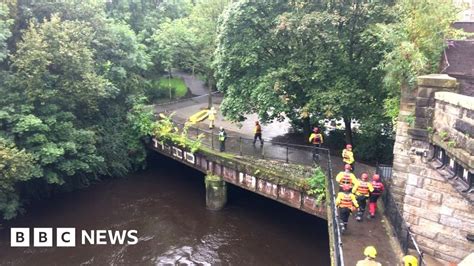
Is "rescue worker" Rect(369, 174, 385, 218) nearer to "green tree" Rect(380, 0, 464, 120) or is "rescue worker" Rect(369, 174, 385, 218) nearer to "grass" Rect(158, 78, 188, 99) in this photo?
"green tree" Rect(380, 0, 464, 120)

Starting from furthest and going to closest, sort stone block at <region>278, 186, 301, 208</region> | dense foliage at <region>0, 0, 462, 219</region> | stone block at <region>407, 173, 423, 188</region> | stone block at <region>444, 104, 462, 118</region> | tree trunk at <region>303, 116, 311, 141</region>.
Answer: tree trunk at <region>303, 116, 311, 141</region> < stone block at <region>278, 186, 301, 208</region> < dense foliage at <region>0, 0, 462, 219</region> < stone block at <region>407, 173, 423, 188</region> < stone block at <region>444, 104, 462, 118</region>

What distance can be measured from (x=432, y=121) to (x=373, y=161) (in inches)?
321

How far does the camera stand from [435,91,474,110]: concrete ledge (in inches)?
343

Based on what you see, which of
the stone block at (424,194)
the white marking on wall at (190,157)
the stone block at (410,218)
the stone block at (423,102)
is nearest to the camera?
the stone block at (424,194)

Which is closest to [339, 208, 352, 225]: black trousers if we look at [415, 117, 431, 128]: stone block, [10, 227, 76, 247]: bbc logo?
[415, 117, 431, 128]: stone block

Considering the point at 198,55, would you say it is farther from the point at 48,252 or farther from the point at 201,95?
the point at 48,252

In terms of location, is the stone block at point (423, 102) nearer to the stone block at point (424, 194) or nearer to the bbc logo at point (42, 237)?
the stone block at point (424, 194)

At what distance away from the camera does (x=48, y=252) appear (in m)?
16.7

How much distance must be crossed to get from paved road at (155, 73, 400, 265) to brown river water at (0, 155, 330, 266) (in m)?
2.97

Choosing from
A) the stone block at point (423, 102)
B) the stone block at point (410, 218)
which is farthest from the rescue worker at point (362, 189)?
the stone block at point (423, 102)

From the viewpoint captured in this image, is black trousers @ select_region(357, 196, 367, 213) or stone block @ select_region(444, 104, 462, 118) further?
black trousers @ select_region(357, 196, 367, 213)

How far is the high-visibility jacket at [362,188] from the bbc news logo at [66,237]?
9.88 metres

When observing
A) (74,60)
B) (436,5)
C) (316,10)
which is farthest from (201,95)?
(436,5)

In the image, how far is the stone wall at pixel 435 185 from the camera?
10.1 metres
